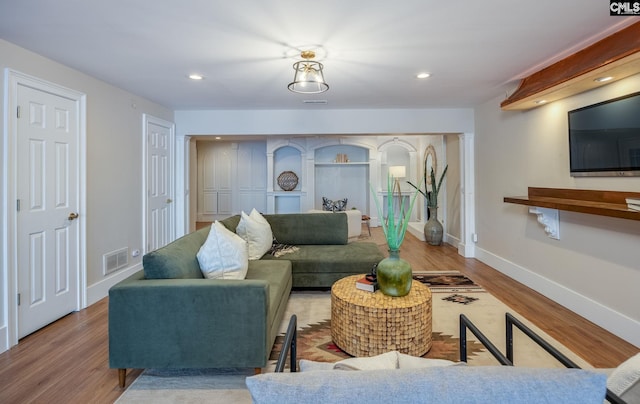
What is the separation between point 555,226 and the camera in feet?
10.4

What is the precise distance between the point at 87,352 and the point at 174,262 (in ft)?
3.52

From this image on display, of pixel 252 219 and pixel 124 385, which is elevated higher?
pixel 252 219

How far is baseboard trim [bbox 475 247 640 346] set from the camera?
2.43 metres

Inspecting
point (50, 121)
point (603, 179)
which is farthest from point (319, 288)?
point (50, 121)

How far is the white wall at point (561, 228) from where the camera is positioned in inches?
98.0

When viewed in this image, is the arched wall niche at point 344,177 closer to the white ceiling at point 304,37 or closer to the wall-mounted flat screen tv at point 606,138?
the white ceiling at point 304,37

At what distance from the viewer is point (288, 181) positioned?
29.0ft

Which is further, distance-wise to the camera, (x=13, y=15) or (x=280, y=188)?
(x=280, y=188)

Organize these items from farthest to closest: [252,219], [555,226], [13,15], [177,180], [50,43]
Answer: [177,180]
[252,219]
[555,226]
[50,43]
[13,15]

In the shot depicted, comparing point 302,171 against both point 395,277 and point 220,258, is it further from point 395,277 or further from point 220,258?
point 395,277

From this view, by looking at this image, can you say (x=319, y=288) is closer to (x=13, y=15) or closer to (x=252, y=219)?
(x=252, y=219)

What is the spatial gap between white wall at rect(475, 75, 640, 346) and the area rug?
61 cm

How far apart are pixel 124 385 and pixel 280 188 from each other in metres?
7.11

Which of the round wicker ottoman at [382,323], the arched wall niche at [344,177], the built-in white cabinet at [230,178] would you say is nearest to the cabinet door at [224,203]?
the built-in white cabinet at [230,178]
